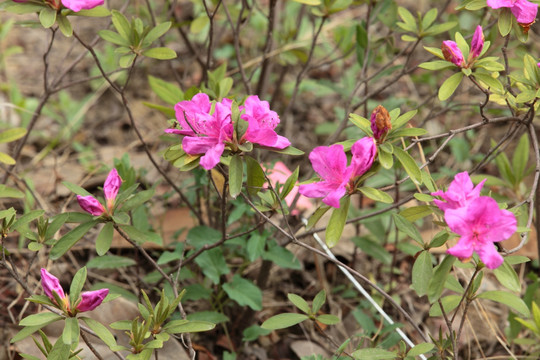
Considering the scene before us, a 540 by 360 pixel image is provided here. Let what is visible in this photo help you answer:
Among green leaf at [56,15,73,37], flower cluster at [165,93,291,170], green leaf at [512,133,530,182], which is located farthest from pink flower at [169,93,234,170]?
green leaf at [512,133,530,182]

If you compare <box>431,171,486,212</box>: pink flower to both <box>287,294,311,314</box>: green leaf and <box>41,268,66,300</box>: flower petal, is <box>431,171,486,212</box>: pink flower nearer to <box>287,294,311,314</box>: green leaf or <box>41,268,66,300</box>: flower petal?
<box>287,294,311,314</box>: green leaf

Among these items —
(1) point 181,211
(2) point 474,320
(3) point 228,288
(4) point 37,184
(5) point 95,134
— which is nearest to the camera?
(3) point 228,288

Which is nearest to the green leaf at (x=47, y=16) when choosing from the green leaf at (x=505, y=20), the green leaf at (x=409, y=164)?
the green leaf at (x=409, y=164)

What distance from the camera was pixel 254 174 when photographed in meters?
1.62

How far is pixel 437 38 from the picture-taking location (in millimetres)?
3656

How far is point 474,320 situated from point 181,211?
1.28 m

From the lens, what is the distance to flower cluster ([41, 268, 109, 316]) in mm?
1443

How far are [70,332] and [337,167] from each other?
2.33 ft

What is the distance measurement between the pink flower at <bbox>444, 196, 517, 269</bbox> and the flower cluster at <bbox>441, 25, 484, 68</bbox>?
489mm

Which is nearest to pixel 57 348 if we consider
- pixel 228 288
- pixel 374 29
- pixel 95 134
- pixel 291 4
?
pixel 228 288

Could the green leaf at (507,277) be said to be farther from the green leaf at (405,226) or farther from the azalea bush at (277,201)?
the green leaf at (405,226)

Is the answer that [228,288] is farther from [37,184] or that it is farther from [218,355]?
[37,184]

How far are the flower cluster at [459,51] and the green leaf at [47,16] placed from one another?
3.35 ft

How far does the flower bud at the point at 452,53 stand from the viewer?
1613 mm
